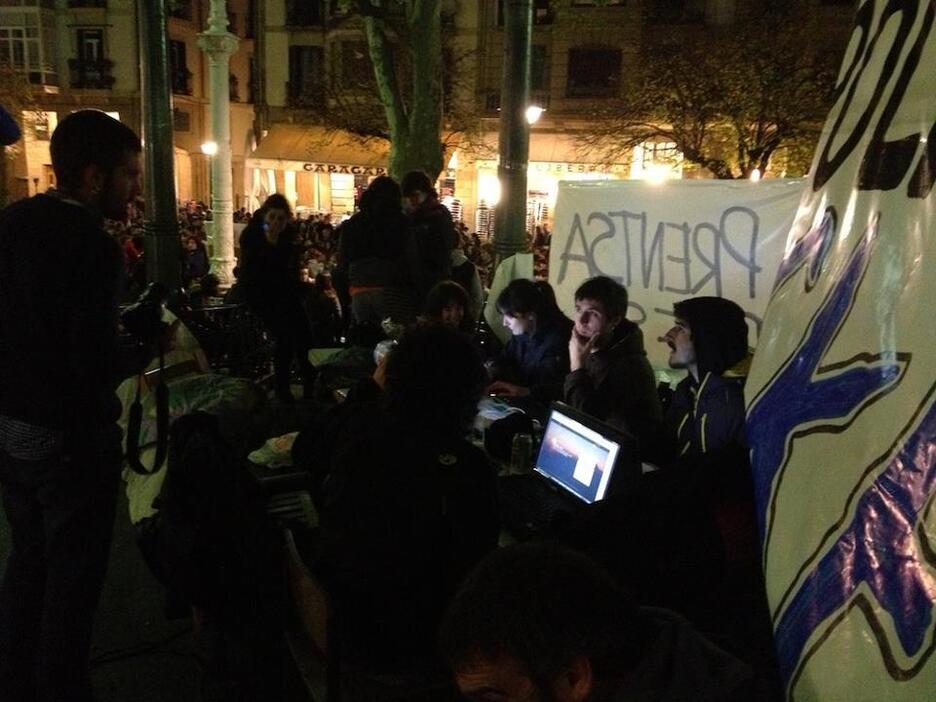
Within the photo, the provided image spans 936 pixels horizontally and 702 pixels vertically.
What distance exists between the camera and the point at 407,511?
231 centimetres

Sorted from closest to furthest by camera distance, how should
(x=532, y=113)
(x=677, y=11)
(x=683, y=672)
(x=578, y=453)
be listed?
(x=683, y=672), (x=578, y=453), (x=532, y=113), (x=677, y=11)

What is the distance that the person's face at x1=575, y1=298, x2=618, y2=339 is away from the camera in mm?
4355

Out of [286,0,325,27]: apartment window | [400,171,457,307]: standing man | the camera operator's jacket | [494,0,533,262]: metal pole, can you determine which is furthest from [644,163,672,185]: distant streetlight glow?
the camera operator's jacket

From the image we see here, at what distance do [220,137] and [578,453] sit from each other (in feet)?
42.5

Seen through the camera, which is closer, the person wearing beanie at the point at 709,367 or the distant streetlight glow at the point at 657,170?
the person wearing beanie at the point at 709,367

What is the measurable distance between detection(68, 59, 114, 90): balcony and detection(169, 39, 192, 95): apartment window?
2410 millimetres

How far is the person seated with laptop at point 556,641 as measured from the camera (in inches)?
50.8

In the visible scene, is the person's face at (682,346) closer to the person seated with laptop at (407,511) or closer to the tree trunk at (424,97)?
the person seated with laptop at (407,511)

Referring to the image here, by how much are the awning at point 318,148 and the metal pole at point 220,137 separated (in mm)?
12688

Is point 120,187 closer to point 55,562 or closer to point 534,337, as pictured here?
point 55,562

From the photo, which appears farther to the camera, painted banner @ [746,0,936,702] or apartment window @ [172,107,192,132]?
apartment window @ [172,107,192,132]

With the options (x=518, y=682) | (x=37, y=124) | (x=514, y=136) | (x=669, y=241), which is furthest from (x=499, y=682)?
(x=37, y=124)

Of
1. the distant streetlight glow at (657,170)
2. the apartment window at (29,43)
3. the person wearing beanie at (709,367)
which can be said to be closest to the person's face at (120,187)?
the person wearing beanie at (709,367)

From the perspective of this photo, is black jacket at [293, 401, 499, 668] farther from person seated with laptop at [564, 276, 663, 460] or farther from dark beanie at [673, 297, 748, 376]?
person seated with laptop at [564, 276, 663, 460]
